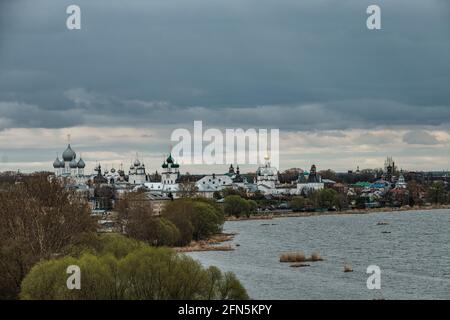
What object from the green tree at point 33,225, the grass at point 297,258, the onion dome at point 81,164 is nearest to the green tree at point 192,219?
the grass at point 297,258

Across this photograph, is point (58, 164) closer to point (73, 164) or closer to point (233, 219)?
point (73, 164)

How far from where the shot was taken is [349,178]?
174 m

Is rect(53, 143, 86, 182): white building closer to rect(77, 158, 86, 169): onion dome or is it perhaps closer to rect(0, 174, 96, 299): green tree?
rect(77, 158, 86, 169): onion dome

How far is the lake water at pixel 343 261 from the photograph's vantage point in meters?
27.7

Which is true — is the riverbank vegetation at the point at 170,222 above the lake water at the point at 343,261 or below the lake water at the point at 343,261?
above

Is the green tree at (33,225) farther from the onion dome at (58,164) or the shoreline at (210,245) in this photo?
the onion dome at (58,164)

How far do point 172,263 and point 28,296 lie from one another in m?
3.43

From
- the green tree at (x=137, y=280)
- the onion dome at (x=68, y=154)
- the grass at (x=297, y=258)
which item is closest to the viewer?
the green tree at (x=137, y=280)

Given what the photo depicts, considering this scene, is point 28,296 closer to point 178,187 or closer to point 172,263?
point 172,263

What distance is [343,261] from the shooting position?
37.4 m

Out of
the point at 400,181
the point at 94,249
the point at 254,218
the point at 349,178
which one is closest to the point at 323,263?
the point at 94,249

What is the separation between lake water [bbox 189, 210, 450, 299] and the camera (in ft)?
A: 91.0

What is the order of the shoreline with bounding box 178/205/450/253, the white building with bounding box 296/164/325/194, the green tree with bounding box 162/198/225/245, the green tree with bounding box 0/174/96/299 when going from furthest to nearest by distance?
the white building with bounding box 296/164/325/194, the green tree with bounding box 162/198/225/245, the shoreline with bounding box 178/205/450/253, the green tree with bounding box 0/174/96/299

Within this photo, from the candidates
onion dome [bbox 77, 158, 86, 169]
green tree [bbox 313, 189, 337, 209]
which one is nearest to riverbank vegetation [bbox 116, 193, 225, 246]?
green tree [bbox 313, 189, 337, 209]
